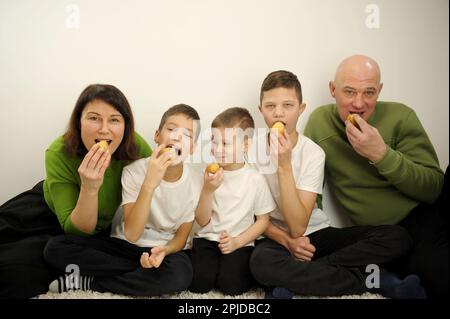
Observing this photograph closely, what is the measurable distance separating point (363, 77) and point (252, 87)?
411 mm

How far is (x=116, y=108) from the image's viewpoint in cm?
133

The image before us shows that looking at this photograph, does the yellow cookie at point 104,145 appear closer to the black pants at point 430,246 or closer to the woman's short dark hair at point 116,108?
the woman's short dark hair at point 116,108

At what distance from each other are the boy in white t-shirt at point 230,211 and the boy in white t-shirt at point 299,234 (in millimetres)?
50

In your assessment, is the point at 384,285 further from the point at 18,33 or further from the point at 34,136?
the point at 18,33

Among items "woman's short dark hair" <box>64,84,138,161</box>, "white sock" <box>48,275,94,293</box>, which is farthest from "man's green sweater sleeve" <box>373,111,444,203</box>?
"white sock" <box>48,275,94,293</box>

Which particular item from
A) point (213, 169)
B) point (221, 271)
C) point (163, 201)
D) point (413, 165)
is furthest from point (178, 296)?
point (413, 165)

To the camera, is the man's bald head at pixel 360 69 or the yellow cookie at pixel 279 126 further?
the man's bald head at pixel 360 69

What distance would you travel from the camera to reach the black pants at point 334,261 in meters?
1.23

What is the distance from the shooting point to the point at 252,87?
→ 1630mm

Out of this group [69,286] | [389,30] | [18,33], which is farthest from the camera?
[389,30]

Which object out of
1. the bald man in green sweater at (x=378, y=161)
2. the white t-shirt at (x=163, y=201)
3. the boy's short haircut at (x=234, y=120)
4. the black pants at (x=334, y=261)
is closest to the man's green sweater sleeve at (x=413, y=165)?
the bald man in green sweater at (x=378, y=161)

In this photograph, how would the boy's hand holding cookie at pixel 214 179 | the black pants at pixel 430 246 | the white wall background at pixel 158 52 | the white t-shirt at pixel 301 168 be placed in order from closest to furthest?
the black pants at pixel 430 246 < the boy's hand holding cookie at pixel 214 179 < the white t-shirt at pixel 301 168 < the white wall background at pixel 158 52

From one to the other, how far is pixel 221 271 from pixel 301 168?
1.35 ft
